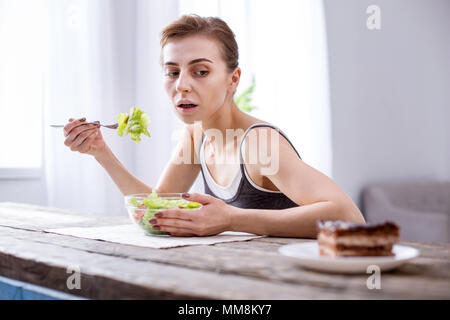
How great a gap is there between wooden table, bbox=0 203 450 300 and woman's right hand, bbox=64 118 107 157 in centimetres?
54

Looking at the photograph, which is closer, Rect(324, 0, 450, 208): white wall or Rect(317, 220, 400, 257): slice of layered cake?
Rect(317, 220, 400, 257): slice of layered cake

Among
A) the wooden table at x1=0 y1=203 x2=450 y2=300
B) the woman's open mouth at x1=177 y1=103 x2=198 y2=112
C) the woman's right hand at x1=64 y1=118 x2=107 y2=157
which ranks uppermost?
the woman's open mouth at x1=177 y1=103 x2=198 y2=112

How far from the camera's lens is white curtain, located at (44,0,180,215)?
2.81m

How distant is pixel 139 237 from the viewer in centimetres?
115

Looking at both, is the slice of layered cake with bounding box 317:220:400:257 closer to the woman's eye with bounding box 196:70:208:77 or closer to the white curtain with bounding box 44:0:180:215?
the woman's eye with bounding box 196:70:208:77

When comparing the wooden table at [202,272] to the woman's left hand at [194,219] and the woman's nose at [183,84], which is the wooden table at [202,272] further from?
the woman's nose at [183,84]

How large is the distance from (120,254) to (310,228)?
1.50 ft

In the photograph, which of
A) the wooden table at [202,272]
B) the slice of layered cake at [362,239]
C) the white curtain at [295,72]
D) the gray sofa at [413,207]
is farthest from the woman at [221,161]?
the gray sofa at [413,207]

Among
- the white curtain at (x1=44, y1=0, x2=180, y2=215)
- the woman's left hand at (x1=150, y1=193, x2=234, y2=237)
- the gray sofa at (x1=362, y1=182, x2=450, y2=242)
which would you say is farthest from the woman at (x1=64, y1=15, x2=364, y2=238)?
the gray sofa at (x1=362, y1=182, x2=450, y2=242)

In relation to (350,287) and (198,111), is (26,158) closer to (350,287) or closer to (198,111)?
(198,111)

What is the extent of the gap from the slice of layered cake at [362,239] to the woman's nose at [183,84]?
0.81 meters

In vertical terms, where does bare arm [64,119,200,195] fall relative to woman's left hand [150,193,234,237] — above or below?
above

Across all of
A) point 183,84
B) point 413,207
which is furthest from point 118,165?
point 413,207

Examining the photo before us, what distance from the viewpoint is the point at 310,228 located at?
115cm
